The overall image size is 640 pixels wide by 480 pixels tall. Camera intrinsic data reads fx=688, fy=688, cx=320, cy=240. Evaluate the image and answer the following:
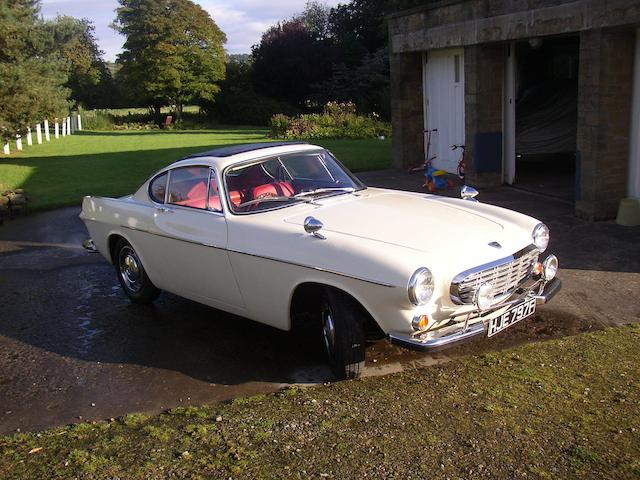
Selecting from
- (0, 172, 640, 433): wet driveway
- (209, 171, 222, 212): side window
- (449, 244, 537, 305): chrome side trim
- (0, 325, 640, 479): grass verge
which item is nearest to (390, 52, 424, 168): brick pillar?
(0, 172, 640, 433): wet driveway

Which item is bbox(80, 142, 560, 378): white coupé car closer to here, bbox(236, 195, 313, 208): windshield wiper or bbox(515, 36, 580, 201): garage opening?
bbox(236, 195, 313, 208): windshield wiper

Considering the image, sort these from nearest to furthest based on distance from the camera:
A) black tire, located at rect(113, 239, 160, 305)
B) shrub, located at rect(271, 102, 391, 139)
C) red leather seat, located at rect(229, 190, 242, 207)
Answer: red leather seat, located at rect(229, 190, 242, 207) → black tire, located at rect(113, 239, 160, 305) → shrub, located at rect(271, 102, 391, 139)

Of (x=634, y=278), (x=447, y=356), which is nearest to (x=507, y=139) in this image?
(x=634, y=278)

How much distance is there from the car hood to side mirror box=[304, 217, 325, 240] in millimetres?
107

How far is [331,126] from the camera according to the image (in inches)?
1148

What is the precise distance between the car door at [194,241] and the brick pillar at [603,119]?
223 inches

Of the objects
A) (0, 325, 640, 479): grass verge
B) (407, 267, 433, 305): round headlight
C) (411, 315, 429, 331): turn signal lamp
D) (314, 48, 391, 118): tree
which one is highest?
(314, 48, 391, 118): tree

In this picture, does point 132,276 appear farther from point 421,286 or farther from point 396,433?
point 396,433

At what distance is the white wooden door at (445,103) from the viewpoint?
44.8 feet

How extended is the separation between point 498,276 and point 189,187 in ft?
9.62

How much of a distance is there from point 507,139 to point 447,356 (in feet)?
26.4

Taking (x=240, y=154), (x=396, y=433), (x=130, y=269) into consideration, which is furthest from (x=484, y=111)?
(x=396, y=433)

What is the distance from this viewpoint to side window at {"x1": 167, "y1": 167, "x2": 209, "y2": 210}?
19.8 feet

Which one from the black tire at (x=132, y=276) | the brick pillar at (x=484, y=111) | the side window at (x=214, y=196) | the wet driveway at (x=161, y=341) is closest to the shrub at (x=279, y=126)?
the brick pillar at (x=484, y=111)
